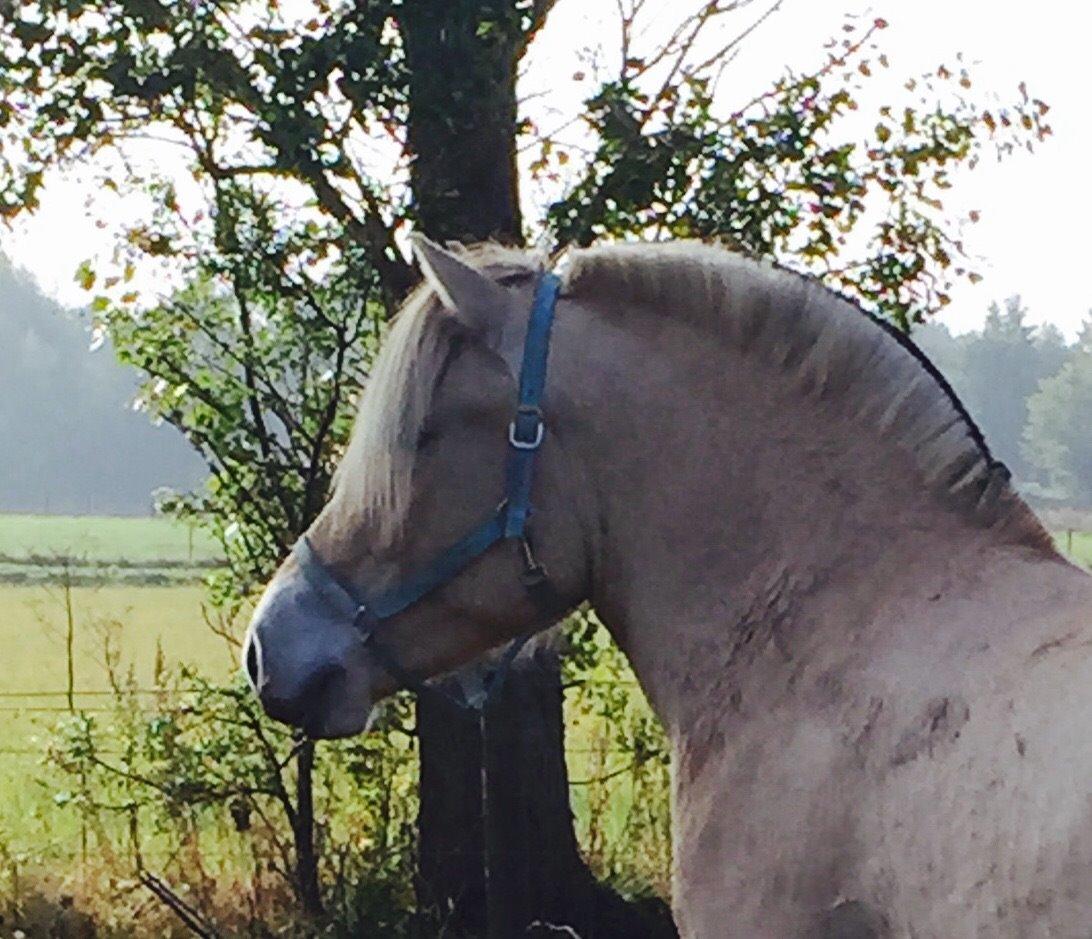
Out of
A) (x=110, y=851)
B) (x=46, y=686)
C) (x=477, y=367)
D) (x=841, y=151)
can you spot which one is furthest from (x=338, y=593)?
(x=46, y=686)

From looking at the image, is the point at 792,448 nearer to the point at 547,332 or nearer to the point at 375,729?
the point at 547,332

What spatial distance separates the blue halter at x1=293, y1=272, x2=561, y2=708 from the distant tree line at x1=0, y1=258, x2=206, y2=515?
20967 mm

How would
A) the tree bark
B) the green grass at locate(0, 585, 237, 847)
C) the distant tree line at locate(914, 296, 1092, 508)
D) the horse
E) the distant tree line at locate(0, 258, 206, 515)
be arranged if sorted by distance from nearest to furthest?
the horse < the tree bark < the green grass at locate(0, 585, 237, 847) < the distant tree line at locate(914, 296, 1092, 508) < the distant tree line at locate(0, 258, 206, 515)

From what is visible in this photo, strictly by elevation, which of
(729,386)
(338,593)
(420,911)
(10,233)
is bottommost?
(420,911)

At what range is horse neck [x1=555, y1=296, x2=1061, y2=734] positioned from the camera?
225 cm

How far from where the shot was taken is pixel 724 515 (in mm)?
2398

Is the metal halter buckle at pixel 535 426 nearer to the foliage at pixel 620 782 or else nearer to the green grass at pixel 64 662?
the foliage at pixel 620 782

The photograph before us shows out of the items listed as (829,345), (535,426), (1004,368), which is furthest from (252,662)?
(1004,368)

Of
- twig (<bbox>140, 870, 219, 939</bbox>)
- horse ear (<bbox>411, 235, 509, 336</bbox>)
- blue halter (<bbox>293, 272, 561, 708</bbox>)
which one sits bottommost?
twig (<bbox>140, 870, 219, 939</bbox>)

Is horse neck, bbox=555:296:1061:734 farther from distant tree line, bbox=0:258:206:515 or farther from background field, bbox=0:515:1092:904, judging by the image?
distant tree line, bbox=0:258:206:515

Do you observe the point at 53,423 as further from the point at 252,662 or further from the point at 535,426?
the point at 535,426

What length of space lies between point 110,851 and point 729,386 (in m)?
5.23

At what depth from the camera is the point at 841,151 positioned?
221 inches

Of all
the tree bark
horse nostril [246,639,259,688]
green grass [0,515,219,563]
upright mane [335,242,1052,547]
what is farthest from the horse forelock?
green grass [0,515,219,563]
